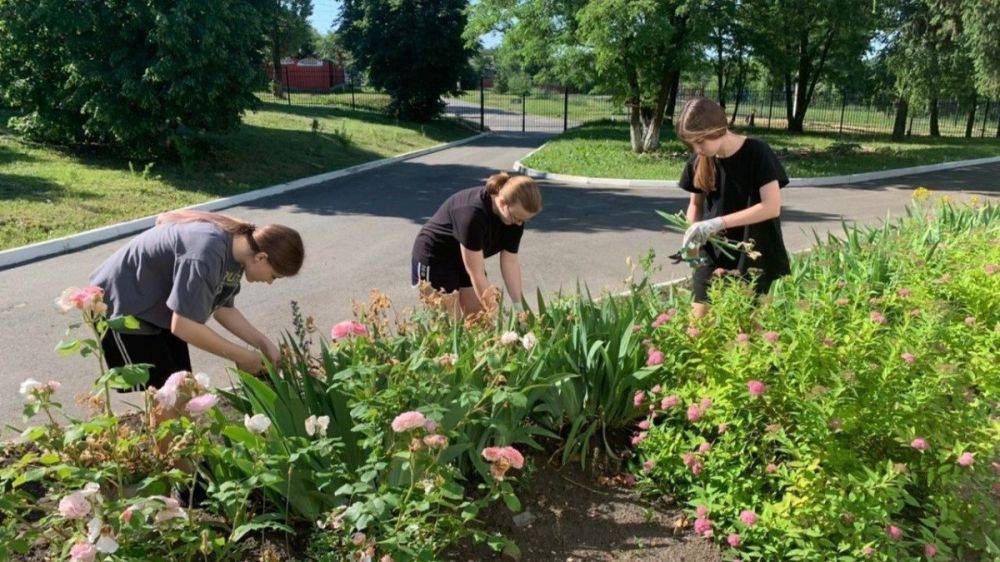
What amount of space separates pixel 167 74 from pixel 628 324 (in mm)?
11534

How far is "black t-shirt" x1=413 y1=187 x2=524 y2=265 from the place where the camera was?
358 centimetres

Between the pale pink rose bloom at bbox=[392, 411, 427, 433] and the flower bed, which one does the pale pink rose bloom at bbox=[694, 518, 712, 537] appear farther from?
the pale pink rose bloom at bbox=[392, 411, 427, 433]

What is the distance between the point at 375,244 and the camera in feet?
28.9

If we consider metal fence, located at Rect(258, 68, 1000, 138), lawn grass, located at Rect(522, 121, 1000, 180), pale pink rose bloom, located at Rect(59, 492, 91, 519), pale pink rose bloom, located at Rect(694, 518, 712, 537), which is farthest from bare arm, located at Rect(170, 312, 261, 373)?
metal fence, located at Rect(258, 68, 1000, 138)

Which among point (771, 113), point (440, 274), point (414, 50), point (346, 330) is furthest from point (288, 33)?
point (346, 330)

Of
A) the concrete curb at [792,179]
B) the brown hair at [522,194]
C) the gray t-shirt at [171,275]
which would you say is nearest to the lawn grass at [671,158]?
the concrete curb at [792,179]

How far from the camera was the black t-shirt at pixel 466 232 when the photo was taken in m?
3.58

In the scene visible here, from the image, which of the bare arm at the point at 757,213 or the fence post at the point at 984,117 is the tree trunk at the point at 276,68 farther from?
the bare arm at the point at 757,213

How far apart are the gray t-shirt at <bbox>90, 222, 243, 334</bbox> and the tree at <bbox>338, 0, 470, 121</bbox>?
28.7m

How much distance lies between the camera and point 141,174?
40.8 feet

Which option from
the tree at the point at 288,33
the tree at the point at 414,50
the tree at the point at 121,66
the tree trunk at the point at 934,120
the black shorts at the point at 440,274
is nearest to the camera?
the black shorts at the point at 440,274

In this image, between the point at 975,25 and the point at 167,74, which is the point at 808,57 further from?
the point at 167,74

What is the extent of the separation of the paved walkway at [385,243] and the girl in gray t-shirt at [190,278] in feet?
5.67

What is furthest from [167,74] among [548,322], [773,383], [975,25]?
[975,25]
